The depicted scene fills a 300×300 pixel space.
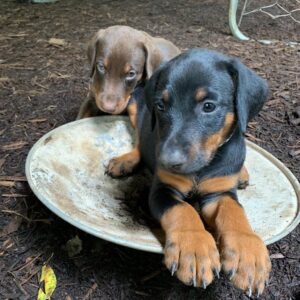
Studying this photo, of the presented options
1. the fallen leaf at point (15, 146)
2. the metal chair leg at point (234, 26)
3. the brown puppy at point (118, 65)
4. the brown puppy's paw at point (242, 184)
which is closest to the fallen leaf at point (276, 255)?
the brown puppy's paw at point (242, 184)

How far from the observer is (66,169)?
133 inches

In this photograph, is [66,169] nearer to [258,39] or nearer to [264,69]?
[264,69]

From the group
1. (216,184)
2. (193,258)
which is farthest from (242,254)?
(216,184)

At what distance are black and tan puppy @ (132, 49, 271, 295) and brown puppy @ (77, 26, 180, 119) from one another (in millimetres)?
1065

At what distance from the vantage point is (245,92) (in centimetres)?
273

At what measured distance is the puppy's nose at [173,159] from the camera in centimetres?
244

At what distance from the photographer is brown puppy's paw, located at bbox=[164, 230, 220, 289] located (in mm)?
2330

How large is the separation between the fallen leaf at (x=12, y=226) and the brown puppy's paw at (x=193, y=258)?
53.0 inches

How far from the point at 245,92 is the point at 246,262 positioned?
93cm

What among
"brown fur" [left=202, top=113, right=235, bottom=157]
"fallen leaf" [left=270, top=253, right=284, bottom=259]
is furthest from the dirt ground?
"brown fur" [left=202, top=113, right=235, bottom=157]

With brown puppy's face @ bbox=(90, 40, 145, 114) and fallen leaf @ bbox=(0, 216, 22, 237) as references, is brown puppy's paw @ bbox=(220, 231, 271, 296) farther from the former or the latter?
brown puppy's face @ bbox=(90, 40, 145, 114)

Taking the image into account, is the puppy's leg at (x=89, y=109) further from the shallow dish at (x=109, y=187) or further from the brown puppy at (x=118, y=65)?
the shallow dish at (x=109, y=187)

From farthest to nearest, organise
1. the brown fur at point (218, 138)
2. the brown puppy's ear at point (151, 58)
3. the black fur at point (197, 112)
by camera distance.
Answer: the brown puppy's ear at point (151, 58) → the brown fur at point (218, 138) → the black fur at point (197, 112)

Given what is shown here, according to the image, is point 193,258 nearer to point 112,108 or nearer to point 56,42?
point 112,108
